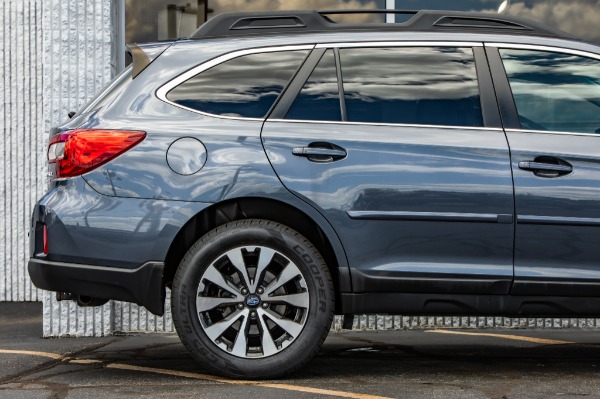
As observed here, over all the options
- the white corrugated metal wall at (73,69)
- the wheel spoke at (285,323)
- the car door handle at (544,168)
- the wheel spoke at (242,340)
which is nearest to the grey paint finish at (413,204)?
the car door handle at (544,168)

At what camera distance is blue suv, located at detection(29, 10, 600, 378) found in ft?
19.8

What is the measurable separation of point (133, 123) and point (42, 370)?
1593 millimetres

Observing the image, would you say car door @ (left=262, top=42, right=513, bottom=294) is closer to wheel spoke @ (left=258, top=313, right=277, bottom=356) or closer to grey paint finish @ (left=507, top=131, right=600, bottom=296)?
grey paint finish @ (left=507, top=131, right=600, bottom=296)

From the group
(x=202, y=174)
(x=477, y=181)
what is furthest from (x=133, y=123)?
(x=477, y=181)

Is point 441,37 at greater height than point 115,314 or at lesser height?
greater

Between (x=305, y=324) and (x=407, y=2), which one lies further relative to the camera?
(x=407, y=2)

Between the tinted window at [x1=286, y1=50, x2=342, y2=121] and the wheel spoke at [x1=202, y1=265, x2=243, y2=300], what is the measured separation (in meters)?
0.88

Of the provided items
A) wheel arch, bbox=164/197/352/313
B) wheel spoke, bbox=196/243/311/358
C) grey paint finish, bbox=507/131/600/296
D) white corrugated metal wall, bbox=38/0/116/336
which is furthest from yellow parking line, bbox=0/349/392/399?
white corrugated metal wall, bbox=38/0/116/336

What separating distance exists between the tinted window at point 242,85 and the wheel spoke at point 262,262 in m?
0.71

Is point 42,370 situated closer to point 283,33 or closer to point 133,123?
point 133,123

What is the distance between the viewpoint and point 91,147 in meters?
6.14

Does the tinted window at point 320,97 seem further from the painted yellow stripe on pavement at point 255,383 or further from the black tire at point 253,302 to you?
the painted yellow stripe on pavement at point 255,383

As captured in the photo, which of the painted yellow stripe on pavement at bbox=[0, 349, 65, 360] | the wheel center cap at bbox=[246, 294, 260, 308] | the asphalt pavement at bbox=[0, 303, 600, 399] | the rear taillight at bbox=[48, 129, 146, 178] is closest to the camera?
the asphalt pavement at bbox=[0, 303, 600, 399]

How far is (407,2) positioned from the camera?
9.93 m
